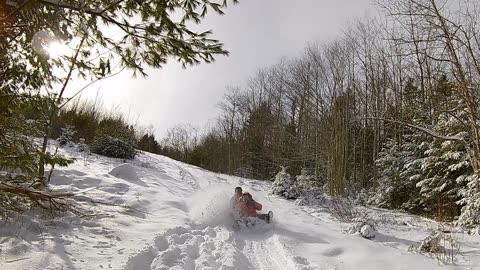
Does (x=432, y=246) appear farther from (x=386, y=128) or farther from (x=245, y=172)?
(x=245, y=172)

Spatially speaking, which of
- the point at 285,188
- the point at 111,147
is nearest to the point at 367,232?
the point at 285,188

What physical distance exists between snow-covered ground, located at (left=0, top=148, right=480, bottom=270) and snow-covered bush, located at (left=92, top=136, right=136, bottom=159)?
8.02 m

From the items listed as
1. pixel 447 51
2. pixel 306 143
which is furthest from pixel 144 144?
pixel 447 51

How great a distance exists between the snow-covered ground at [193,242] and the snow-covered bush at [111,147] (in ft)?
26.3

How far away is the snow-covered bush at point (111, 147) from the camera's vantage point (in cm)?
1758

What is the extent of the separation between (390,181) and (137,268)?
48.9 ft

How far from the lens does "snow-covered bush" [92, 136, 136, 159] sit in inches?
692

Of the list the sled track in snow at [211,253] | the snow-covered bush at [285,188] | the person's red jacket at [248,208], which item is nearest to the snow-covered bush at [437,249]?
the sled track in snow at [211,253]

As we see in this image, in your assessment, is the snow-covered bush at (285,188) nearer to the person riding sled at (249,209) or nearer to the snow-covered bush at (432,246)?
the person riding sled at (249,209)

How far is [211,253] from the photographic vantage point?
5523 mm

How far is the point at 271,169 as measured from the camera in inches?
1242

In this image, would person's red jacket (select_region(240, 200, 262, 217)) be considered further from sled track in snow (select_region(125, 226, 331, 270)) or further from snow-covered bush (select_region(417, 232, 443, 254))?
snow-covered bush (select_region(417, 232, 443, 254))

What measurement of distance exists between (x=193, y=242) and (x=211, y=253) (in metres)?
0.67

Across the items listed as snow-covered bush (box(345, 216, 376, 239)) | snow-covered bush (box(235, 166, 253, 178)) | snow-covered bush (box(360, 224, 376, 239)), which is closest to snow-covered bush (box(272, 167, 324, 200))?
snow-covered bush (box(345, 216, 376, 239))
